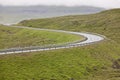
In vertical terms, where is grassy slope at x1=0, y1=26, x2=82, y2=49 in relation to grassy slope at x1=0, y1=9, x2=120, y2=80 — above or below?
below

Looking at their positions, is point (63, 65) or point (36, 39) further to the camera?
point (36, 39)

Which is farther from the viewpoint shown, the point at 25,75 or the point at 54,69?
the point at 54,69

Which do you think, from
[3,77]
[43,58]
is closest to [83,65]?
[43,58]

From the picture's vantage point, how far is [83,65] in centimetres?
8531

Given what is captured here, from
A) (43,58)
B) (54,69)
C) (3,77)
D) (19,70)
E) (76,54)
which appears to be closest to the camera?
(3,77)

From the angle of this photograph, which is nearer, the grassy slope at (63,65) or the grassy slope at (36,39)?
the grassy slope at (63,65)

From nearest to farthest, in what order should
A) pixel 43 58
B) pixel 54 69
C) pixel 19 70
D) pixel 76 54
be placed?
pixel 19 70 < pixel 54 69 < pixel 43 58 < pixel 76 54

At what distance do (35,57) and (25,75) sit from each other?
1228cm

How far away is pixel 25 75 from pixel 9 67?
4703 millimetres

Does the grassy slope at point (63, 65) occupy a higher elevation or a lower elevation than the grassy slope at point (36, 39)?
higher

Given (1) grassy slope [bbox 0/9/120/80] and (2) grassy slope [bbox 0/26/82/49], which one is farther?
(2) grassy slope [bbox 0/26/82/49]

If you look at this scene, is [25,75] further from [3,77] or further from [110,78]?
[110,78]

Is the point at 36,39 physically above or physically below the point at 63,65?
below

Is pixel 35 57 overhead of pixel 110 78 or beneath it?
overhead
